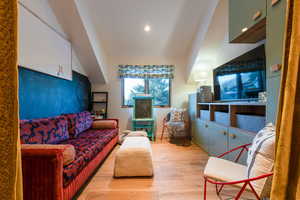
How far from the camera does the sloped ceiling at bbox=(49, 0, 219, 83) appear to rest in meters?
2.62

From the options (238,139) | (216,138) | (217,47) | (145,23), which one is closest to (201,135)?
(216,138)

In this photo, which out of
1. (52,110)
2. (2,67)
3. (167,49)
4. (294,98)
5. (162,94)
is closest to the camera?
(2,67)

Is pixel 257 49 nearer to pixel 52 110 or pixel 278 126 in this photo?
pixel 278 126

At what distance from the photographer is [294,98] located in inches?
20.1

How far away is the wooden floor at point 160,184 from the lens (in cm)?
148

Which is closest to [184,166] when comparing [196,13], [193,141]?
[193,141]

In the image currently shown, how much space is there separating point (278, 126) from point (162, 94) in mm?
3653

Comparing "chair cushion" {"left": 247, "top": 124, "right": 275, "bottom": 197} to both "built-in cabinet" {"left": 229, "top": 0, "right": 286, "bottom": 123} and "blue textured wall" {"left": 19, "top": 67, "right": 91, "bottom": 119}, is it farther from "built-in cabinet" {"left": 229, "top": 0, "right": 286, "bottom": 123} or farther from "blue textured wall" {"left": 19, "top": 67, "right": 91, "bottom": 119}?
"blue textured wall" {"left": 19, "top": 67, "right": 91, "bottom": 119}

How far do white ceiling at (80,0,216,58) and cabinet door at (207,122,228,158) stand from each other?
7.45 feet

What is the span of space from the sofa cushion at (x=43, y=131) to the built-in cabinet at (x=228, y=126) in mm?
2447

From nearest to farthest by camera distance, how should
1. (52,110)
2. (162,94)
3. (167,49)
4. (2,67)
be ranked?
1. (2,67)
2. (52,110)
3. (167,49)
4. (162,94)

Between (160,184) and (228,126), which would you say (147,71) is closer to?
(228,126)

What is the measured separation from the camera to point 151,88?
423cm

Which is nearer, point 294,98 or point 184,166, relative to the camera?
point 294,98
